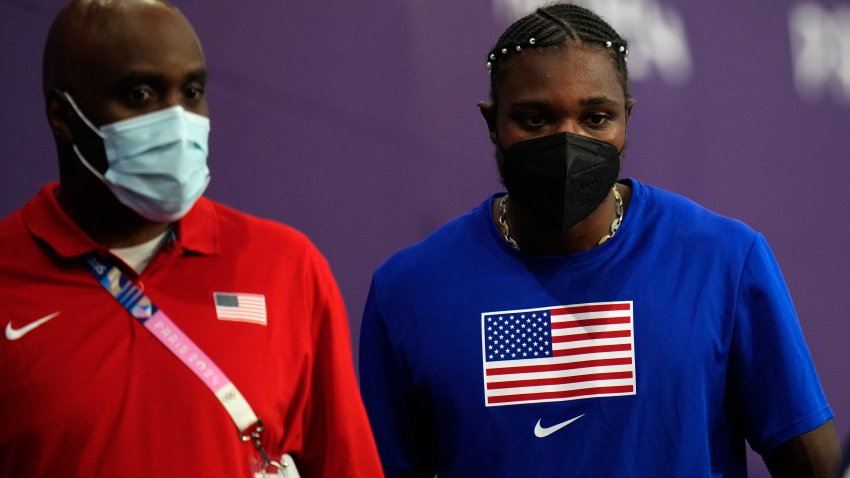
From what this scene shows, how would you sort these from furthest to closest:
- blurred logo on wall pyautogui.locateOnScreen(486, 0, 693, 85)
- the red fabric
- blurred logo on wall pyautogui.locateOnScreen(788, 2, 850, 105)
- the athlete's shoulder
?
blurred logo on wall pyautogui.locateOnScreen(788, 2, 850, 105) → blurred logo on wall pyautogui.locateOnScreen(486, 0, 693, 85) → the athlete's shoulder → the red fabric

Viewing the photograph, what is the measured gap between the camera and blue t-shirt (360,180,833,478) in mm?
2760

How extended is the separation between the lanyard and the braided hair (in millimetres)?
1003

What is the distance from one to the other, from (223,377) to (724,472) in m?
A: 1.11

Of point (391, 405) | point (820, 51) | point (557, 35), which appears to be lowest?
point (391, 405)

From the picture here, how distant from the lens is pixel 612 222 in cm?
292

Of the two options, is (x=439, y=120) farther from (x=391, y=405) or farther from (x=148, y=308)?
(x=148, y=308)

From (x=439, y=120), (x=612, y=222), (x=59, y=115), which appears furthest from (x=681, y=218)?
(x=59, y=115)

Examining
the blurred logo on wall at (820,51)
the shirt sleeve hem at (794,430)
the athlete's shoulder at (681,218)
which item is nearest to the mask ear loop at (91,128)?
the athlete's shoulder at (681,218)

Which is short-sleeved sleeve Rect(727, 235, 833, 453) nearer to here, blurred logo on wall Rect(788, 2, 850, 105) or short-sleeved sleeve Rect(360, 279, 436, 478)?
short-sleeved sleeve Rect(360, 279, 436, 478)

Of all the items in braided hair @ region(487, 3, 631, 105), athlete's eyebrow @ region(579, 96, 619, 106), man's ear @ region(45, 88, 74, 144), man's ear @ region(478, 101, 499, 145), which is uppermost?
braided hair @ region(487, 3, 631, 105)

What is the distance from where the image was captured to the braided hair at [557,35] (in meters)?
2.85

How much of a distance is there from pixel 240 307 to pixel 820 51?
286cm

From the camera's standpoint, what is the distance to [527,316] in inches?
113

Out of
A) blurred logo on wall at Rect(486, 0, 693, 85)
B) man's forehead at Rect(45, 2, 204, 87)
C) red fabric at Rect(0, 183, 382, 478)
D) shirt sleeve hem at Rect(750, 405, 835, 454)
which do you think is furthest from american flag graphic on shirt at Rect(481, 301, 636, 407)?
blurred logo on wall at Rect(486, 0, 693, 85)
